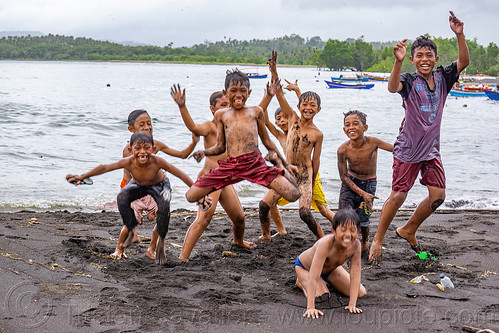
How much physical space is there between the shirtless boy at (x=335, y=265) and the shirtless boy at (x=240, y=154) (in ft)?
2.27

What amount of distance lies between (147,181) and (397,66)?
8.95 ft

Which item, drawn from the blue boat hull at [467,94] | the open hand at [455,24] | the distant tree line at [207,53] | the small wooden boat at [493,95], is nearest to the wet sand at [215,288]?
the open hand at [455,24]

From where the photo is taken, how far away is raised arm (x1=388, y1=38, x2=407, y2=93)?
5766mm

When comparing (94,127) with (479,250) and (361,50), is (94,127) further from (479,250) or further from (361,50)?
(361,50)

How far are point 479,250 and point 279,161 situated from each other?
9.00 ft

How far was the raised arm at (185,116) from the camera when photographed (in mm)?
5934

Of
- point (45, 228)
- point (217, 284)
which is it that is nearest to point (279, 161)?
point (217, 284)

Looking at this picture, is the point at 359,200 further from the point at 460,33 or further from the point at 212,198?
the point at 460,33

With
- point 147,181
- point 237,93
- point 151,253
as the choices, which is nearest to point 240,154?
point 237,93

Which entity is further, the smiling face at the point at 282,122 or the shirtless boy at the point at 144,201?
the smiling face at the point at 282,122

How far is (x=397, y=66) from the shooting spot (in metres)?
5.78

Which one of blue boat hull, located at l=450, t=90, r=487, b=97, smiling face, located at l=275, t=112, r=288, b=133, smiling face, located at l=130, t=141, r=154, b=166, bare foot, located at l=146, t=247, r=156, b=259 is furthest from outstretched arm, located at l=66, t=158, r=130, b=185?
blue boat hull, located at l=450, t=90, r=487, b=97

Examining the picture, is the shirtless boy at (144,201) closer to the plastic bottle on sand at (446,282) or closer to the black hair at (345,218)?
the black hair at (345,218)

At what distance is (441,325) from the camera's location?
14.7 ft
